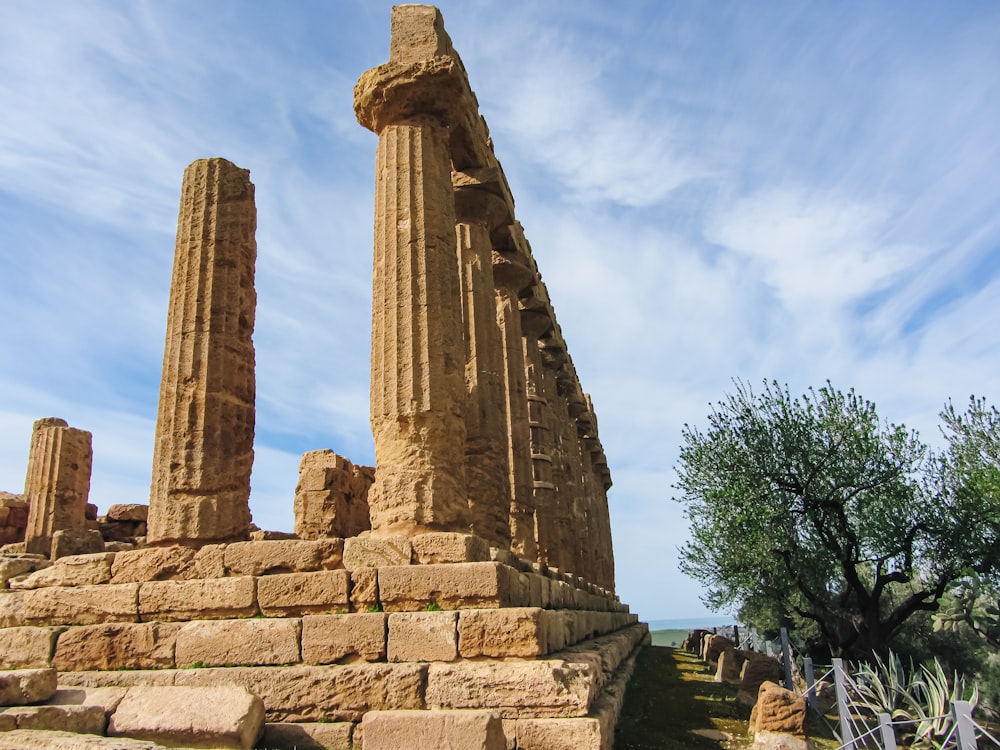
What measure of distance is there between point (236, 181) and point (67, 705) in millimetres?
7492

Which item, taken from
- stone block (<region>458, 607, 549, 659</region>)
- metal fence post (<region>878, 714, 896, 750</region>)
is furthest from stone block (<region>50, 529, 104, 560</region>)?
metal fence post (<region>878, 714, 896, 750</region>)

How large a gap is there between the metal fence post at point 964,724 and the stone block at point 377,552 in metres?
5.20

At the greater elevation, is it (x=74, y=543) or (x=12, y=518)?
(x=12, y=518)

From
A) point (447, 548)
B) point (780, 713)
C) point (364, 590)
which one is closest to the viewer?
point (364, 590)

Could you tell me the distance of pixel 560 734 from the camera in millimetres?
6613

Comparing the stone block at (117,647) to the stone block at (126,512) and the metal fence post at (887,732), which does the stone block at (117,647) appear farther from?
the stone block at (126,512)

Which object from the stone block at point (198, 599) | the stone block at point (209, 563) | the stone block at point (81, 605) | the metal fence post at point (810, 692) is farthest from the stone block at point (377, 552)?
the metal fence post at point (810, 692)

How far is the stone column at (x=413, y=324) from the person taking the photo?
9.45m

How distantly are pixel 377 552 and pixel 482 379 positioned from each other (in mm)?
4971

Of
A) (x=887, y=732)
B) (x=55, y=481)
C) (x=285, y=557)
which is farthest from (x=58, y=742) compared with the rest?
(x=55, y=481)

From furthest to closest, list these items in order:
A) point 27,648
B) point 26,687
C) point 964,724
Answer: point 27,648, point 964,724, point 26,687

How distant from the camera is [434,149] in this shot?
11.2m

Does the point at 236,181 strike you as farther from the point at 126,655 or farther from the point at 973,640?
the point at 973,640

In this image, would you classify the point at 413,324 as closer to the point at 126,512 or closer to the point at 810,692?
the point at 810,692
